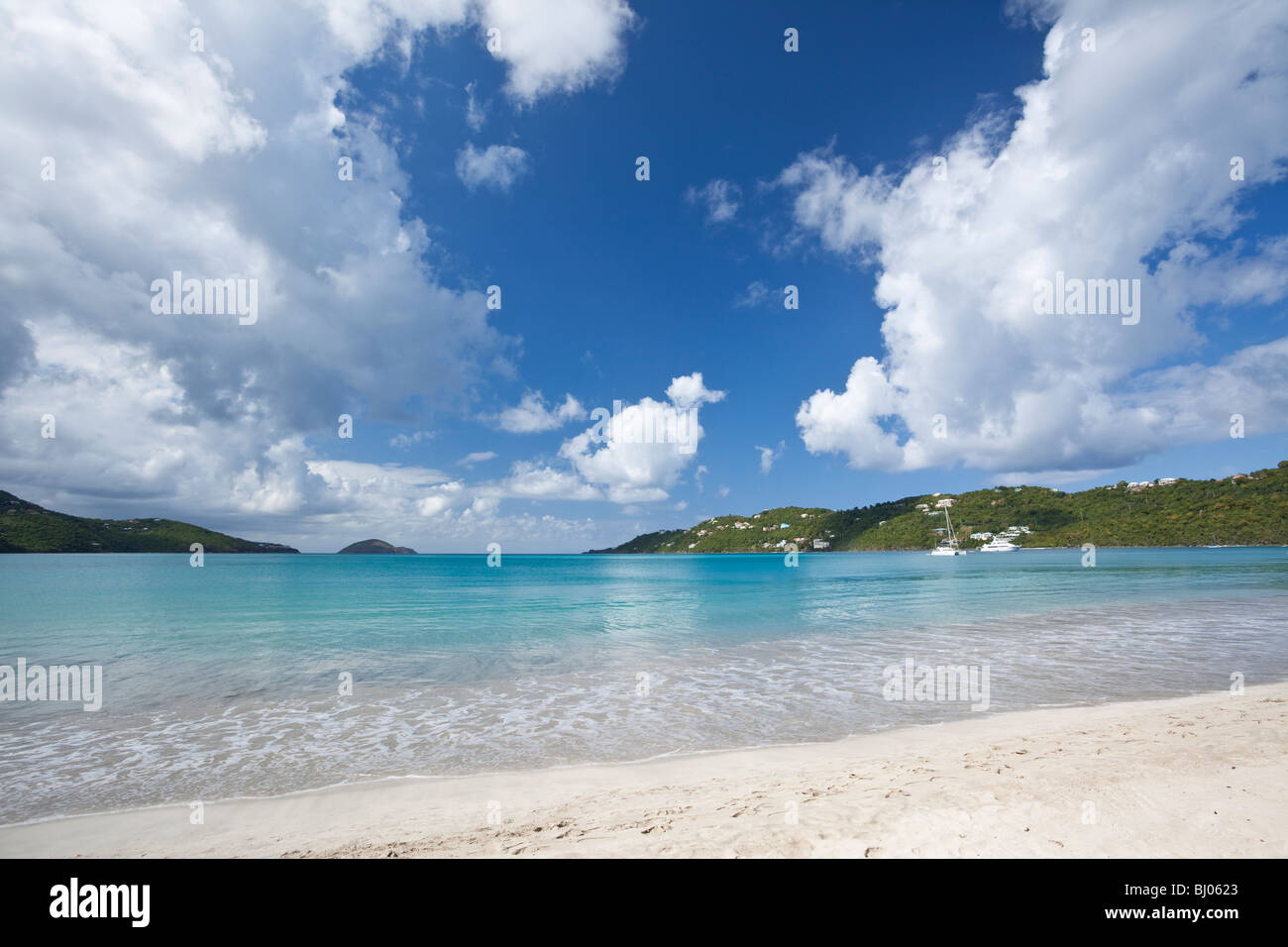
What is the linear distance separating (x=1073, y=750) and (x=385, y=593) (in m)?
53.3

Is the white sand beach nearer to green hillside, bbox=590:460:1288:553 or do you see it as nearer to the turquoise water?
the turquoise water

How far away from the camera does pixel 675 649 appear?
20.9 metres

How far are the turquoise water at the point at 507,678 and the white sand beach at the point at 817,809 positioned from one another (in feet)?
3.76

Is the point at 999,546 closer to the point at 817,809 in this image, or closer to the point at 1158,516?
the point at 1158,516

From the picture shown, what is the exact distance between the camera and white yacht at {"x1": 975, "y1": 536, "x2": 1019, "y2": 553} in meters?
168

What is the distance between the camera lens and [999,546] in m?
169

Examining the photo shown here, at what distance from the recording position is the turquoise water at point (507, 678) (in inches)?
378

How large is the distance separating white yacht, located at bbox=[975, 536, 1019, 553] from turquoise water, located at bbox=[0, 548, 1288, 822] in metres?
153

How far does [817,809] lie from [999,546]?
197284 millimetres

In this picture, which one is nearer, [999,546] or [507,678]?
[507,678]

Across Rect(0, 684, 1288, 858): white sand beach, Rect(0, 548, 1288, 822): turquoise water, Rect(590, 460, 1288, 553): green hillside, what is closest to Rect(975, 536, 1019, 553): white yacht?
Rect(590, 460, 1288, 553): green hillside

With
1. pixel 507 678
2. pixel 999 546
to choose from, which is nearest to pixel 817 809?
pixel 507 678
